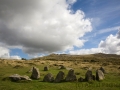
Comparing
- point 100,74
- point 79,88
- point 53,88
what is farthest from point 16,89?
point 100,74

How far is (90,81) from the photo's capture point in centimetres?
2994

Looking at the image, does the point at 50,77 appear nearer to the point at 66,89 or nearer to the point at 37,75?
the point at 37,75

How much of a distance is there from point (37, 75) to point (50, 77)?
4019mm

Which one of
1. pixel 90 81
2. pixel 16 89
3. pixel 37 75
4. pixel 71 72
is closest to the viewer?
pixel 16 89

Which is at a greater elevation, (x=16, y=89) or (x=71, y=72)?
(x=71, y=72)

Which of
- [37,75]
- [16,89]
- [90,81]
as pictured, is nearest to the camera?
[16,89]

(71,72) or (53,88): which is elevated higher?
(71,72)

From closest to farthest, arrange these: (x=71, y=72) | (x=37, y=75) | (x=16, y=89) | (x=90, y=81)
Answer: (x=16, y=89), (x=90, y=81), (x=71, y=72), (x=37, y=75)

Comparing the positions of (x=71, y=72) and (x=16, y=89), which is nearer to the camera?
(x=16, y=89)

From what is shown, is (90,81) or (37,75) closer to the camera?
(90,81)

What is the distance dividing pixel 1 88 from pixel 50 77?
9.99m

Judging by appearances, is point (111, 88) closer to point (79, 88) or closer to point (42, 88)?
point (79, 88)

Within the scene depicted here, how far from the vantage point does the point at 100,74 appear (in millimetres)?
32719

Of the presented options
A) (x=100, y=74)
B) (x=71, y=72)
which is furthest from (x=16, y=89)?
(x=100, y=74)
